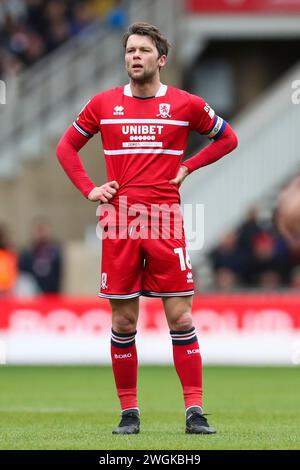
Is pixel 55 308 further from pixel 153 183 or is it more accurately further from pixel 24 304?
pixel 153 183

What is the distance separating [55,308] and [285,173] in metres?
4.52

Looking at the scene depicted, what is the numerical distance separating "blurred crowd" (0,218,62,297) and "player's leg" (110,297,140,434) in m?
8.92

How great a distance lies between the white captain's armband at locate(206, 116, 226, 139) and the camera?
8.08 m

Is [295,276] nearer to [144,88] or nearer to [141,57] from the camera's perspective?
[144,88]

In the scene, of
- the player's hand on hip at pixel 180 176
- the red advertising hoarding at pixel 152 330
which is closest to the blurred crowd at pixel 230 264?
the red advertising hoarding at pixel 152 330

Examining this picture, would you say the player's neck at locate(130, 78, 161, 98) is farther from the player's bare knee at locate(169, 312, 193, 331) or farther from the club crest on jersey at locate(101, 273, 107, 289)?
the player's bare knee at locate(169, 312, 193, 331)

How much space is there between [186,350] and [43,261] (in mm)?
9158

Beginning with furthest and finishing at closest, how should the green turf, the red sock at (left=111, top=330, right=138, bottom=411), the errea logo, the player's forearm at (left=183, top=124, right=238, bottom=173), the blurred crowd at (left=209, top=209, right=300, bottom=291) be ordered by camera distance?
the blurred crowd at (left=209, top=209, right=300, bottom=291) < the player's forearm at (left=183, top=124, right=238, bottom=173) < the red sock at (left=111, top=330, right=138, bottom=411) < the errea logo < the green turf

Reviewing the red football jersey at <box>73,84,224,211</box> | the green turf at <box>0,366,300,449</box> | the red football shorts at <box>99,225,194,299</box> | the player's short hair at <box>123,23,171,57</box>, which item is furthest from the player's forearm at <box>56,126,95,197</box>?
the green turf at <box>0,366,300,449</box>

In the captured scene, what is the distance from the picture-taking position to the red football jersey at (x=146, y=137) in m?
7.87

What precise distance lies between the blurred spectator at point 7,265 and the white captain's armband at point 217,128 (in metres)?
9.02

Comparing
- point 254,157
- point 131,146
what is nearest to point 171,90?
point 131,146

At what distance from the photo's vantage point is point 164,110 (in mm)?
7902
